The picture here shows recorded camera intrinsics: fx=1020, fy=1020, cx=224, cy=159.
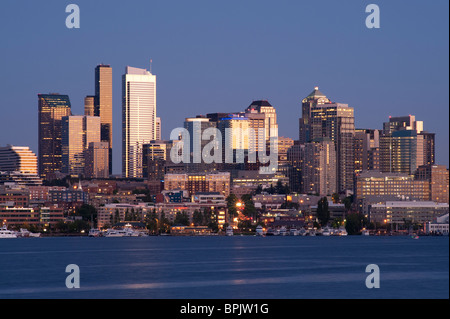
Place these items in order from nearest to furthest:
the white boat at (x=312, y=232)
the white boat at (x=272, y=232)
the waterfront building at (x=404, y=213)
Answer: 1. the waterfront building at (x=404, y=213)
2. the white boat at (x=272, y=232)
3. the white boat at (x=312, y=232)

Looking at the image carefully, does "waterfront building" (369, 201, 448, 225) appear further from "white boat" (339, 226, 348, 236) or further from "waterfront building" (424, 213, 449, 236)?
"white boat" (339, 226, 348, 236)

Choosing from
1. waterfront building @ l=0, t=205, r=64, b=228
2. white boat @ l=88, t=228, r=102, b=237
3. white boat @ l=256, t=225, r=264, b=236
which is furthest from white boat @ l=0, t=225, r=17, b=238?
white boat @ l=256, t=225, r=264, b=236

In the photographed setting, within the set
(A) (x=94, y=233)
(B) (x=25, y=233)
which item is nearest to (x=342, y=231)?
(A) (x=94, y=233)

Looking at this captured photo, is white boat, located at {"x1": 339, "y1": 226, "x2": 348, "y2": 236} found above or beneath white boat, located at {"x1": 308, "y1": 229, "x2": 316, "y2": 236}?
above

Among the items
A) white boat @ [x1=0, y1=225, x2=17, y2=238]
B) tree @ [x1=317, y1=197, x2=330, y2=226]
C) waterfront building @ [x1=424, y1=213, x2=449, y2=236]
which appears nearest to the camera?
white boat @ [x1=0, y1=225, x2=17, y2=238]

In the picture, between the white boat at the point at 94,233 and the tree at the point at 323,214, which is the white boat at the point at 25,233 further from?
the tree at the point at 323,214

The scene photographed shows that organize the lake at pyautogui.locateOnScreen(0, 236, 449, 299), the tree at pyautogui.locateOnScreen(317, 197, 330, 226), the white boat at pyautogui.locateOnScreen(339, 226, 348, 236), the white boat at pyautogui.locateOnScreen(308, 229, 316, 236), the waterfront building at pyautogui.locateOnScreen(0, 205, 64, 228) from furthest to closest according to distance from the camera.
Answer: the tree at pyautogui.locateOnScreen(317, 197, 330, 226) < the white boat at pyautogui.locateOnScreen(308, 229, 316, 236) < the white boat at pyautogui.locateOnScreen(339, 226, 348, 236) < the waterfront building at pyautogui.locateOnScreen(0, 205, 64, 228) < the lake at pyautogui.locateOnScreen(0, 236, 449, 299)

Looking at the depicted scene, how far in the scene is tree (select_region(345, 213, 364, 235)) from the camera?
171 m

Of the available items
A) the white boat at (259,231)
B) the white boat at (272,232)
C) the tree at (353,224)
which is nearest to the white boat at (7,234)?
the white boat at (259,231)

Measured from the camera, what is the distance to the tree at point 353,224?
171 meters

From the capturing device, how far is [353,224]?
17138cm

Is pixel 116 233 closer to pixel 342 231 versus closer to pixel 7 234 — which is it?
pixel 7 234

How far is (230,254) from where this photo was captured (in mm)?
101625
